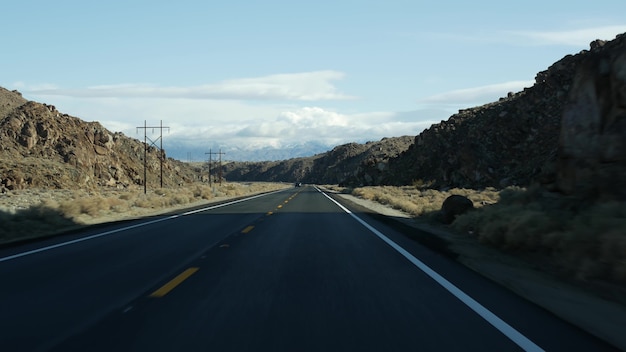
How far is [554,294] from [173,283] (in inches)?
214

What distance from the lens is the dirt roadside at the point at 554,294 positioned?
20.2ft

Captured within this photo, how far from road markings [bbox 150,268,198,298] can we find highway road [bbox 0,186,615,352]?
0.09 ft

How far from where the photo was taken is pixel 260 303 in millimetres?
7082

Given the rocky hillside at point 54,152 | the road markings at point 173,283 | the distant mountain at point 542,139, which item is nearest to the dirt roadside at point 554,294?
the distant mountain at point 542,139

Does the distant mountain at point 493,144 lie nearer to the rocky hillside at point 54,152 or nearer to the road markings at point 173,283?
the rocky hillside at point 54,152

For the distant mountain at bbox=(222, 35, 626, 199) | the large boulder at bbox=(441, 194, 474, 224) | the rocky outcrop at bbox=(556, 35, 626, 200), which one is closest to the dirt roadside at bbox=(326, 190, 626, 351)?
the rocky outcrop at bbox=(556, 35, 626, 200)

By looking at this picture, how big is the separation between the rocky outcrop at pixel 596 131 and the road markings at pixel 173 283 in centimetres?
944

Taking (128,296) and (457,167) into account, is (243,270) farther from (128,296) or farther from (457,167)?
(457,167)

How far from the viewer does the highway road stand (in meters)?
5.43

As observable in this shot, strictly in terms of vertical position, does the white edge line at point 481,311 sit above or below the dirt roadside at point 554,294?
Answer: above

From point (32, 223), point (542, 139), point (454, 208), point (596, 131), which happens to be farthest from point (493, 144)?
point (32, 223)

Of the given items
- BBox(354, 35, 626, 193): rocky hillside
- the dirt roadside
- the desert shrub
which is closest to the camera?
the dirt roadside

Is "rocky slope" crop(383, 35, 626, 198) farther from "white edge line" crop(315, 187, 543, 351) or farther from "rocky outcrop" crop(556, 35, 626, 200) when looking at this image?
"white edge line" crop(315, 187, 543, 351)

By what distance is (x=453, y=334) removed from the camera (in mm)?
5688
